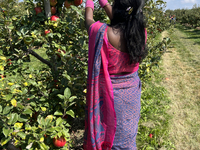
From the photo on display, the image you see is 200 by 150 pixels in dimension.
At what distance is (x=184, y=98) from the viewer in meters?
3.63

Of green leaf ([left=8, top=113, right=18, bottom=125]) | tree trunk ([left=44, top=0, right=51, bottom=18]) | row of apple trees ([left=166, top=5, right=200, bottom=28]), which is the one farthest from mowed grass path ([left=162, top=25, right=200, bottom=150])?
row of apple trees ([left=166, top=5, right=200, bottom=28])

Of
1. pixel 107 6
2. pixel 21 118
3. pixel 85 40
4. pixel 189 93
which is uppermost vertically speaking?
pixel 107 6

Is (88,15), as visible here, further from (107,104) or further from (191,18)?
(191,18)

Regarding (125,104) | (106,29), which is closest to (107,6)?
(106,29)

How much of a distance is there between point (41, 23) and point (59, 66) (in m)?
0.44

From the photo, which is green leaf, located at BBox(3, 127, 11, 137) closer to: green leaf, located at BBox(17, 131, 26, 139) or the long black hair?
green leaf, located at BBox(17, 131, 26, 139)

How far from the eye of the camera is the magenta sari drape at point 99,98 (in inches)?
44.9

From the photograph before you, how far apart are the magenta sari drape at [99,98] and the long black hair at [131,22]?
0.12 m

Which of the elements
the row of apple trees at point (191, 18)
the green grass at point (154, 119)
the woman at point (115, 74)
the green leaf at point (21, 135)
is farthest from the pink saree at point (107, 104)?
the row of apple trees at point (191, 18)

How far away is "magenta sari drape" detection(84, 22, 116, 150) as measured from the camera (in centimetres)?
114

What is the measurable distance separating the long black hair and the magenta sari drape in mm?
120

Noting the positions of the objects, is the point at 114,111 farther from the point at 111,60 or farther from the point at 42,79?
the point at 42,79

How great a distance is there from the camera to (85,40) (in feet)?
5.08

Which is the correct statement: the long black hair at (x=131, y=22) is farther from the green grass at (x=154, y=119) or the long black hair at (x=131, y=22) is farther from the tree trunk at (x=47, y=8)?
the green grass at (x=154, y=119)
